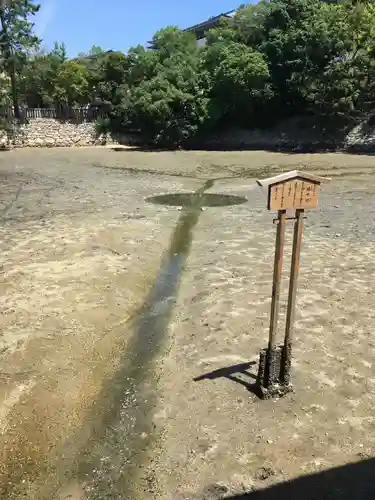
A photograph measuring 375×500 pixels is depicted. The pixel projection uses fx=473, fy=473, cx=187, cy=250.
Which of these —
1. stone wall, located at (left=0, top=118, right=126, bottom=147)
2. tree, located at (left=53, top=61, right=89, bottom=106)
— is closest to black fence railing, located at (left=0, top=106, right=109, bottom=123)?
stone wall, located at (left=0, top=118, right=126, bottom=147)

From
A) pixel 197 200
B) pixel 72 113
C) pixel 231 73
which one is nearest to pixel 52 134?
pixel 72 113

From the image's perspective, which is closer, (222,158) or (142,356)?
(142,356)

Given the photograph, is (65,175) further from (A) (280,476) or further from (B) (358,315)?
(A) (280,476)

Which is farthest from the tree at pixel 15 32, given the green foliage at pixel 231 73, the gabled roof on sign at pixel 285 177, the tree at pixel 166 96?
the gabled roof on sign at pixel 285 177

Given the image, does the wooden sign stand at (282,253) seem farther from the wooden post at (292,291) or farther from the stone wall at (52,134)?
the stone wall at (52,134)

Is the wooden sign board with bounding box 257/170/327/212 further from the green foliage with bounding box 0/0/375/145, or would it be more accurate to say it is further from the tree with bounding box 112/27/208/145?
the tree with bounding box 112/27/208/145

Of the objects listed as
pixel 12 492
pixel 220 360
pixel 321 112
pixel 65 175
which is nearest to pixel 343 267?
pixel 220 360

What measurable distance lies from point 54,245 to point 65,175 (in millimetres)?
13955

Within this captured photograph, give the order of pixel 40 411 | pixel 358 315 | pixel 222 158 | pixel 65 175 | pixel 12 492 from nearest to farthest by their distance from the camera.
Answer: pixel 12 492 < pixel 40 411 < pixel 358 315 < pixel 65 175 < pixel 222 158

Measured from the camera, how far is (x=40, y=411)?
16.4 ft

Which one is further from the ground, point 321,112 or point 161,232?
point 321,112

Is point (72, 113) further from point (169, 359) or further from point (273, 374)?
point (273, 374)

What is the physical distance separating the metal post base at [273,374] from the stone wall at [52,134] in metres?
40.3

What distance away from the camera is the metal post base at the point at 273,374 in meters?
5.01
